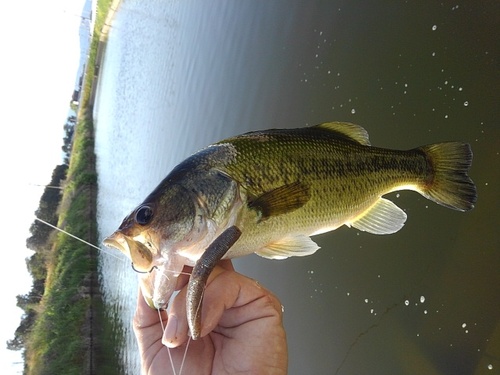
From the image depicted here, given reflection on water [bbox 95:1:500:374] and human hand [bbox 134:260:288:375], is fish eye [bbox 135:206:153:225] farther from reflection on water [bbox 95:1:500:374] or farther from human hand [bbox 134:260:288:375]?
reflection on water [bbox 95:1:500:374]

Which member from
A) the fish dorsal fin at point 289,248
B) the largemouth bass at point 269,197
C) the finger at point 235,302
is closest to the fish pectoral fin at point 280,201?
the largemouth bass at point 269,197

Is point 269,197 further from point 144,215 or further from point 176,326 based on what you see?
point 176,326

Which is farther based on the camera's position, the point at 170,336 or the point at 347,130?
the point at 347,130

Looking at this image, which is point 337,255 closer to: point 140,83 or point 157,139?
point 157,139

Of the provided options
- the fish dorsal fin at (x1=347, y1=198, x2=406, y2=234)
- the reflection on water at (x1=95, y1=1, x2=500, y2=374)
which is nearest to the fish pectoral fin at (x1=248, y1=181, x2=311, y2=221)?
the fish dorsal fin at (x1=347, y1=198, x2=406, y2=234)

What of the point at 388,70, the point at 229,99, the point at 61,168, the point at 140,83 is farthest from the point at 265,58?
the point at 61,168

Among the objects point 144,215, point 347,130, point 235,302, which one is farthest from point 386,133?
point 144,215
